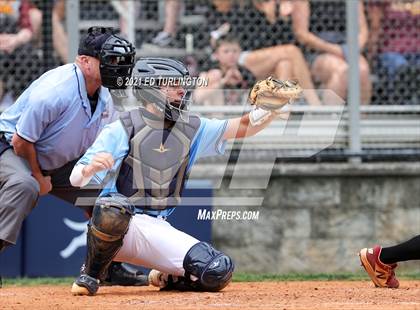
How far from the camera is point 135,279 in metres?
7.16

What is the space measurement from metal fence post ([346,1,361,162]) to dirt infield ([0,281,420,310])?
3.02 metres

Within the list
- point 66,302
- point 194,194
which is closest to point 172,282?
point 66,302

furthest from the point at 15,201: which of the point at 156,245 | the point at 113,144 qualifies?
the point at 156,245

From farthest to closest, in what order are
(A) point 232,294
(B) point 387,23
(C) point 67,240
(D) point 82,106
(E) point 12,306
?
(B) point 387,23
(C) point 67,240
(D) point 82,106
(A) point 232,294
(E) point 12,306

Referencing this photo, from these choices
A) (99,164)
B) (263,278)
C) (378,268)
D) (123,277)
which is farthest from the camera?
(263,278)

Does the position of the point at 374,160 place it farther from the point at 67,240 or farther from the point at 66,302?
the point at 66,302

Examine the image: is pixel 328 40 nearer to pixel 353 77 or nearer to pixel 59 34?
pixel 353 77

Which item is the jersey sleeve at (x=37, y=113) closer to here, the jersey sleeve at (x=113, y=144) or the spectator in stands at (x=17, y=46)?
the jersey sleeve at (x=113, y=144)

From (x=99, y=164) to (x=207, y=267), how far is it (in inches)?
37.5

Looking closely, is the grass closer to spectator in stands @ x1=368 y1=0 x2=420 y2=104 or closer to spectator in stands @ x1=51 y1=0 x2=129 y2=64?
spectator in stands @ x1=368 y1=0 x2=420 y2=104

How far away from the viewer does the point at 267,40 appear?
32.7ft

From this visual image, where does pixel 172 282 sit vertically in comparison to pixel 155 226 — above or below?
Result: below

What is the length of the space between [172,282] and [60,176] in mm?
1415

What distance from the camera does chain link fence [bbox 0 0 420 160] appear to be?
32.5 feet
